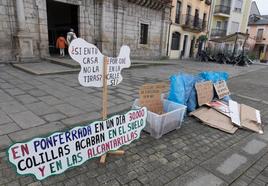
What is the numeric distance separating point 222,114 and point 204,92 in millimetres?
626

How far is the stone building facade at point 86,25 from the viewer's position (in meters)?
8.63

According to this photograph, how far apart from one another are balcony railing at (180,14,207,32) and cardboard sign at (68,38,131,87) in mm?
19872

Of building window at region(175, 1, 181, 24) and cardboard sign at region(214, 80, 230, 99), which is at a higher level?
building window at region(175, 1, 181, 24)

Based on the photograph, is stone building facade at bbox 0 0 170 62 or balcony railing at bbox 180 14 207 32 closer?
stone building facade at bbox 0 0 170 62

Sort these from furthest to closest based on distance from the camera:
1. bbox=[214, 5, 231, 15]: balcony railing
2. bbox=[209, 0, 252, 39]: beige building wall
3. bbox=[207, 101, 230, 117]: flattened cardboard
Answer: bbox=[209, 0, 252, 39]: beige building wall < bbox=[214, 5, 231, 15]: balcony railing < bbox=[207, 101, 230, 117]: flattened cardboard

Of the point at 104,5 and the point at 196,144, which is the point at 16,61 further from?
the point at 196,144

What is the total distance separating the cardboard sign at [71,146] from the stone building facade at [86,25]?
8271 millimetres

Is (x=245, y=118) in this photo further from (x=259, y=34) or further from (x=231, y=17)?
(x=259, y=34)

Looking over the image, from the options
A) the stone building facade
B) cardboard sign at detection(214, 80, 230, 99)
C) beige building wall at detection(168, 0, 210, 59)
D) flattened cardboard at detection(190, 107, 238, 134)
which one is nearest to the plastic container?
flattened cardboard at detection(190, 107, 238, 134)

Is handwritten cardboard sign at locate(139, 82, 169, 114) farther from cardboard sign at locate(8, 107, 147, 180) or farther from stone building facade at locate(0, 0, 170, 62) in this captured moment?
stone building facade at locate(0, 0, 170, 62)

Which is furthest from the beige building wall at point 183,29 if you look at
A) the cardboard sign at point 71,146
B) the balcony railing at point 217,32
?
the cardboard sign at point 71,146

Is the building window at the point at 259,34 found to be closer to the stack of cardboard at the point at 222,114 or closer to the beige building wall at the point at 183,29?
the beige building wall at the point at 183,29

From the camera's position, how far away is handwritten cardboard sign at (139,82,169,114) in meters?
3.31

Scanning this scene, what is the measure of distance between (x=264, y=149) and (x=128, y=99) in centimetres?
303
